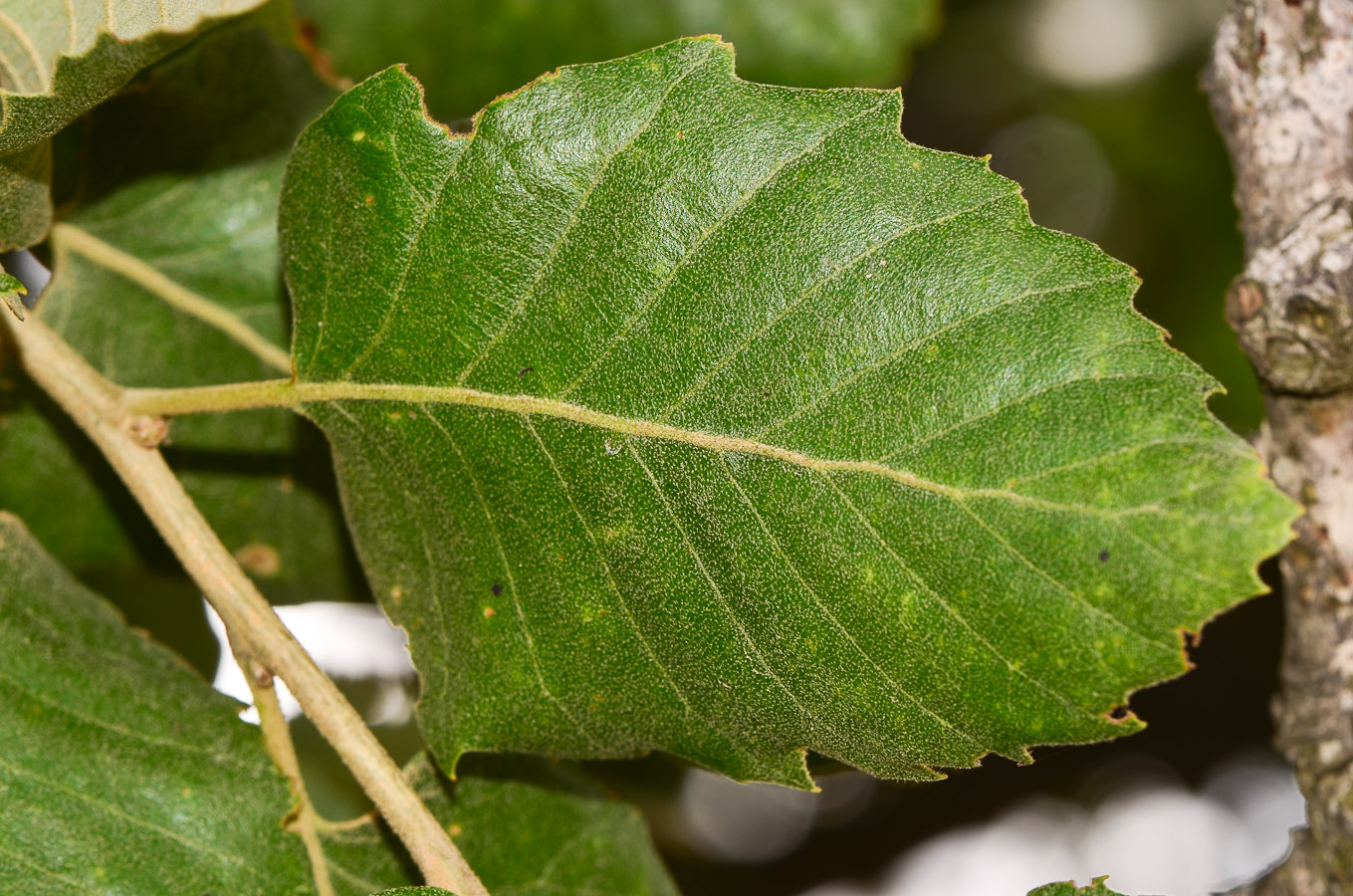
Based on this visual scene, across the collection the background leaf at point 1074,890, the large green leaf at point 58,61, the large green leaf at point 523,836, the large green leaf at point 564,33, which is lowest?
the background leaf at point 1074,890

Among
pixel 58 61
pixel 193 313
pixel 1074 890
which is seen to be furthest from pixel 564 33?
pixel 1074 890

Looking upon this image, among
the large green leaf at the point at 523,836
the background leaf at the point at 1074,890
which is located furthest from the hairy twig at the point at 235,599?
the background leaf at the point at 1074,890

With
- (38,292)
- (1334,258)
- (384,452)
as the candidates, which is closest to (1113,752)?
(1334,258)

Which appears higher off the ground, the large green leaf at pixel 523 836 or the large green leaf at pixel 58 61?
the large green leaf at pixel 58 61

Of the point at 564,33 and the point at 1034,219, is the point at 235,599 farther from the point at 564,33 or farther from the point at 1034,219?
the point at 1034,219

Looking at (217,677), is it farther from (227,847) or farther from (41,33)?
(41,33)

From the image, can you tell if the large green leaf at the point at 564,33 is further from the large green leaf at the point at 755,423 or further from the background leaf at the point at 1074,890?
the background leaf at the point at 1074,890

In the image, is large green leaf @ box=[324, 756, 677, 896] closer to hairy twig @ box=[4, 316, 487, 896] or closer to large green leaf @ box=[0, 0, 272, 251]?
hairy twig @ box=[4, 316, 487, 896]

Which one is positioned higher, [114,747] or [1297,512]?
[114,747]
